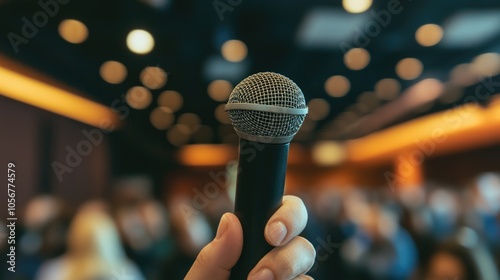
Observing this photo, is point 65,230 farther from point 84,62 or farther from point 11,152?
point 84,62

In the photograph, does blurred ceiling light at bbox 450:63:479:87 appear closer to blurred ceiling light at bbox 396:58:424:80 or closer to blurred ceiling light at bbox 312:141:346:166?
blurred ceiling light at bbox 396:58:424:80

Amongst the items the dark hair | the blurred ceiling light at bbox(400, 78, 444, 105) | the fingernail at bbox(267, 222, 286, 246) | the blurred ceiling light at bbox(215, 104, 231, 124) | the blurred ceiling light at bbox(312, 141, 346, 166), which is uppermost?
the fingernail at bbox(267, 222, 286, 246)

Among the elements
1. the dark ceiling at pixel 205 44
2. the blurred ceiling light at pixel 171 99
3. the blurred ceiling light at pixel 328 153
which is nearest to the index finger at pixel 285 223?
the dark ceiling at pixel 205 44

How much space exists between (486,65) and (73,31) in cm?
387

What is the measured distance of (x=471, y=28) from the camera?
3.47 metres

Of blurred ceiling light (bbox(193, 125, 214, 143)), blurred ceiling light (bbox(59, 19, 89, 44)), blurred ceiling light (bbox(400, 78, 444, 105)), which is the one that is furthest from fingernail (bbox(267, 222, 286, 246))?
blurred ceiling light (bbox(193, 125, 214, 143))

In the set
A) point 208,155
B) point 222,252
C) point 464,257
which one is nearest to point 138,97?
point 464,257

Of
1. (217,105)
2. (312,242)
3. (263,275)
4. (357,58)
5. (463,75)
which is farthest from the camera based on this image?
(217,105)

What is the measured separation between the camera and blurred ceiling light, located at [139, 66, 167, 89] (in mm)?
4062

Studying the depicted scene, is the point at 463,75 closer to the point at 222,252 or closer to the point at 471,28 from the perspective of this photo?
the point at 471,28

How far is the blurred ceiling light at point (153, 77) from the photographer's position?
13.3 feet

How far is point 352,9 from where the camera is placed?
2.92 metres

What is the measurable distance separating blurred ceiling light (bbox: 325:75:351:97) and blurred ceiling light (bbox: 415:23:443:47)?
1140 mm

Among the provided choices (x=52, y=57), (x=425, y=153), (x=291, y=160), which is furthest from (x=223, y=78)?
(x=291, y=160)
